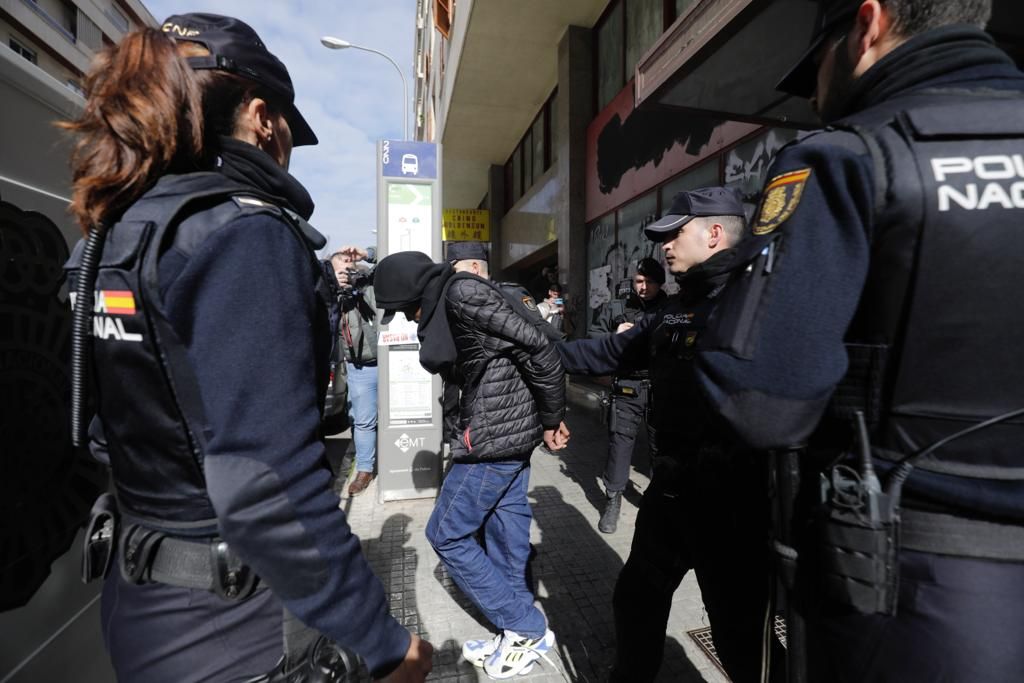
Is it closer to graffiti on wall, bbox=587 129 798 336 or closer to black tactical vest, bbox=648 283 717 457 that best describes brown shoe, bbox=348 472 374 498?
graffiti on wall, bbox=587 129 798 336

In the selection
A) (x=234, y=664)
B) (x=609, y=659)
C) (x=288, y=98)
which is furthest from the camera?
(x=609, y=659)

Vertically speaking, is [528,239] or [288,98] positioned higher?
[528,239]

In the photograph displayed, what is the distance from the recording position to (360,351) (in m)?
5.09

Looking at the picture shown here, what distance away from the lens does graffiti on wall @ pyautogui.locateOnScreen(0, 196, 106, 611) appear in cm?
126

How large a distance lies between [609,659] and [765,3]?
331 centimetres

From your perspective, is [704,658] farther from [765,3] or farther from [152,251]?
[765,3]

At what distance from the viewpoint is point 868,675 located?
991 mm

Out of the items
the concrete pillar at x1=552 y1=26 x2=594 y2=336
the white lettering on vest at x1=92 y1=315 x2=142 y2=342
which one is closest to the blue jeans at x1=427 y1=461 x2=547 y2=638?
the white lettering on vest at x1=92 y1=315 x2=142 y2=342

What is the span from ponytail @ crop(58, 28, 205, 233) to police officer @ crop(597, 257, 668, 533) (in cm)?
351

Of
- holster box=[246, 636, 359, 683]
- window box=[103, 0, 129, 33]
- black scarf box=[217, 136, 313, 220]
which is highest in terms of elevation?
window box=[103, 0, 129, 33]

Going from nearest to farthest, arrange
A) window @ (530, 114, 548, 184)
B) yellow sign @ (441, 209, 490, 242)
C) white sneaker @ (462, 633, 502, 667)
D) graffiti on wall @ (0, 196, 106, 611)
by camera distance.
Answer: graffiti on wall @ (0, 196, 106, 611) → white sneaker @ (462, 633, 502, 667) → window @ (530, 114, 548, 184) → yellow sign @ (441, 209, 490, 242)

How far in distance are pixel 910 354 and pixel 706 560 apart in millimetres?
1206

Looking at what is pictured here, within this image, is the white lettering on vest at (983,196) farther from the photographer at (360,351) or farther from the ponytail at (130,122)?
the photographer at (360,351)

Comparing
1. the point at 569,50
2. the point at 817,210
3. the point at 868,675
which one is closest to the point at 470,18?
Answer: the point at 569,50
